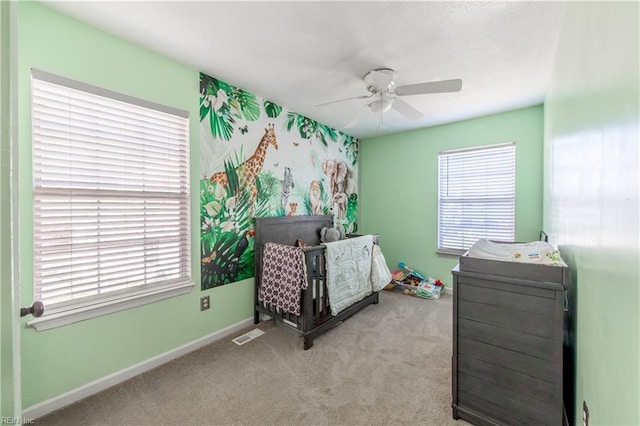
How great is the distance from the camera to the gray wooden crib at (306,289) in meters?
2.29

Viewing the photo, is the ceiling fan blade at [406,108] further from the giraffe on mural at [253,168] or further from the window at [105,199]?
the window at [105,199]

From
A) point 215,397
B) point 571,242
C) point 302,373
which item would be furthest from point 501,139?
point 215,397

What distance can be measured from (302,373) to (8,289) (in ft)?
5.62

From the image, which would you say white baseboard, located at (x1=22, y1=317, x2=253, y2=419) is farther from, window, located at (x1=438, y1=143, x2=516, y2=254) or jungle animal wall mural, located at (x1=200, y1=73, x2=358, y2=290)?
window, located at (x1=438, y1=143, x2=516, y2=254)

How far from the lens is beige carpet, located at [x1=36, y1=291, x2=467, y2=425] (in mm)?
1527

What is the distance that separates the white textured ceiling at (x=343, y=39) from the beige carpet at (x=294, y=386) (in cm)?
233

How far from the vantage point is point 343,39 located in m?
1.78

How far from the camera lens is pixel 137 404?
63.7 inches

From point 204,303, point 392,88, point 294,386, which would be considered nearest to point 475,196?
point 392,88

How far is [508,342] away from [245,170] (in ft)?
7.95

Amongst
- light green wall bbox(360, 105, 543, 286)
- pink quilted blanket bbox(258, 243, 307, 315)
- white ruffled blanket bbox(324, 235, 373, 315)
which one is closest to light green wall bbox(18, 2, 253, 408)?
pink quilted blanket bbox(258, 243, 307, 315)

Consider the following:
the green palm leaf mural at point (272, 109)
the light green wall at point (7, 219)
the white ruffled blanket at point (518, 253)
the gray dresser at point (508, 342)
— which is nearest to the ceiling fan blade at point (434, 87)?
the white ruffled blanket at point (518, 253)

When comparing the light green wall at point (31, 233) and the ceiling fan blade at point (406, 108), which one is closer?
the light green wall at point (31, 233)

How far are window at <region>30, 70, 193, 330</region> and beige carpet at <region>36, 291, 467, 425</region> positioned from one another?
1.87 feet
